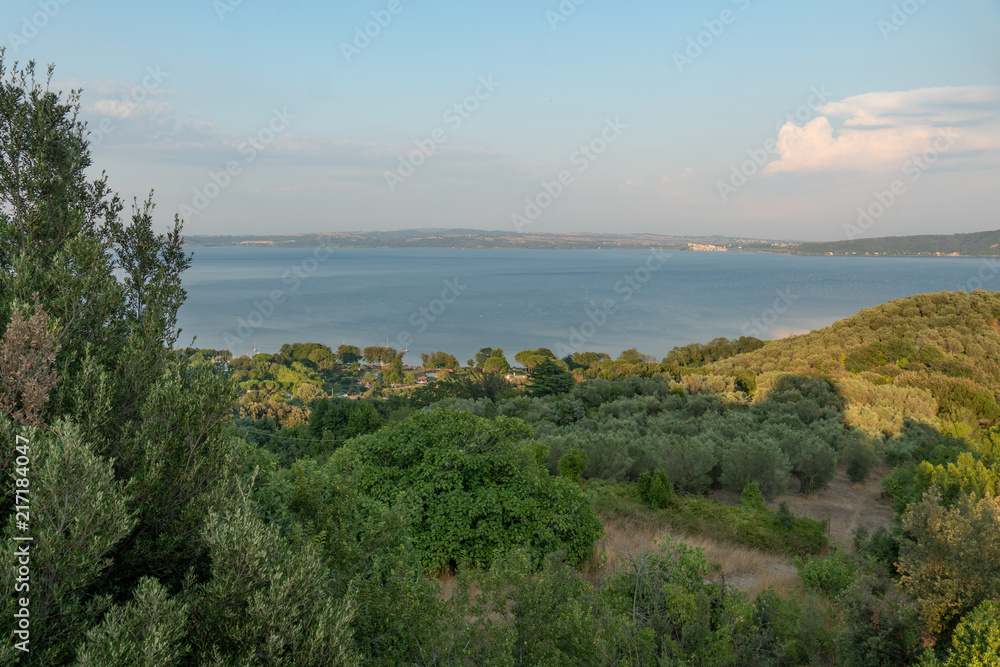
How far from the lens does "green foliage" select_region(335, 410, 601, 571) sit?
338 inches

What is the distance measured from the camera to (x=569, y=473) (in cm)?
1328

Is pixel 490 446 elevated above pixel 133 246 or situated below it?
below

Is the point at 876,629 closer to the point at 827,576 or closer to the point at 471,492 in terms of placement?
the point at 827,576

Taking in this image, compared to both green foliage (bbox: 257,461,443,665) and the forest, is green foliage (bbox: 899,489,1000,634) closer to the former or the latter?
the forest

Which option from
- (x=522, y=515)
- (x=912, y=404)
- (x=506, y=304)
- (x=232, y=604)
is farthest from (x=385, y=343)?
(x=232, y=604)

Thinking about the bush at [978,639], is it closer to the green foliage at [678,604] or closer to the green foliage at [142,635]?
the green foliage at [678,604]

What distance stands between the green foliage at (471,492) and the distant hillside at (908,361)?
14.3 meters

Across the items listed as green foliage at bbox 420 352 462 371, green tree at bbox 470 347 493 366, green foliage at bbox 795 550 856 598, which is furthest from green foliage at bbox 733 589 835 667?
green foliage at bbox 420 352 462 371

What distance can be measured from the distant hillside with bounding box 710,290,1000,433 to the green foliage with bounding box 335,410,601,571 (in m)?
14.3

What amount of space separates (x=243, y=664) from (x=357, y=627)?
1.47 m

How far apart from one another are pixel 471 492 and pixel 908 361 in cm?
2912

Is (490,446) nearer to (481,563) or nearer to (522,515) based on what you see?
(522,515)

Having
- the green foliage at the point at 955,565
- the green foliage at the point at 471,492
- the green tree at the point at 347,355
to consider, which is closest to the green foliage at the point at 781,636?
the green foliage at the point at 955,565

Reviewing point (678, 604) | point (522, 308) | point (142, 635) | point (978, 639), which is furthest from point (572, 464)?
point (522, 308)
